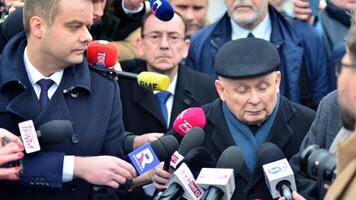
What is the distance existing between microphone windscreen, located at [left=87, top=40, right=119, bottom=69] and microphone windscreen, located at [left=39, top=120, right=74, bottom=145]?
72 cm

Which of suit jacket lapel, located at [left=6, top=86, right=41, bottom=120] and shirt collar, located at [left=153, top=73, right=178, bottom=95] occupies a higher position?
suit jacket lapel, located at [left=6, top=86, right=41, bottom=120]

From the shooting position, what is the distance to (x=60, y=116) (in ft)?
17.1

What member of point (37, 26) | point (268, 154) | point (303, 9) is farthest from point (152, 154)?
point (303, 9)

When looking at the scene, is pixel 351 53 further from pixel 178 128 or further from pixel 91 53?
pixel 91 53

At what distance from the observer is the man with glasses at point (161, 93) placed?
6.64 m

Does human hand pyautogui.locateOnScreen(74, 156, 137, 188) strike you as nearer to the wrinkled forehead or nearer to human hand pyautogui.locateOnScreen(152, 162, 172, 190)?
human hand pyautogui.locateOnScreen(152, 162, 172, 190)

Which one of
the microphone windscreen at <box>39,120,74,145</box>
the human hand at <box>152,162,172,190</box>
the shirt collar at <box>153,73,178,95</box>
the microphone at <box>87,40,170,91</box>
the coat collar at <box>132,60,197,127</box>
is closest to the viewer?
the microphone windscreen at <box>39,120,74,145</box>

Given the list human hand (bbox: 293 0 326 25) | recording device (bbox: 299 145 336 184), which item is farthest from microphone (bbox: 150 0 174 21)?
human hand (bbox: 293 0 326 25)

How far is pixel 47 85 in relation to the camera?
531 cm

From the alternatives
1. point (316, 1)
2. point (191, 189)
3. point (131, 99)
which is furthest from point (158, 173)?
point (316, 1)

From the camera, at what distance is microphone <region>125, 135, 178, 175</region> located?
5107 millimetres

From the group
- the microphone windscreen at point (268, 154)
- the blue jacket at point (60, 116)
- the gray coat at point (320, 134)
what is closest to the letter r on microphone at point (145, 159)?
the blue jacket at point (60, 116)

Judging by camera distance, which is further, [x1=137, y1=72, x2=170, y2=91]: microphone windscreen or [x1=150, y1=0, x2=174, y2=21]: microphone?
[x1=150, y1=0, x2=174, y2=21]: microphone

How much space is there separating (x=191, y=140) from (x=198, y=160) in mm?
120
